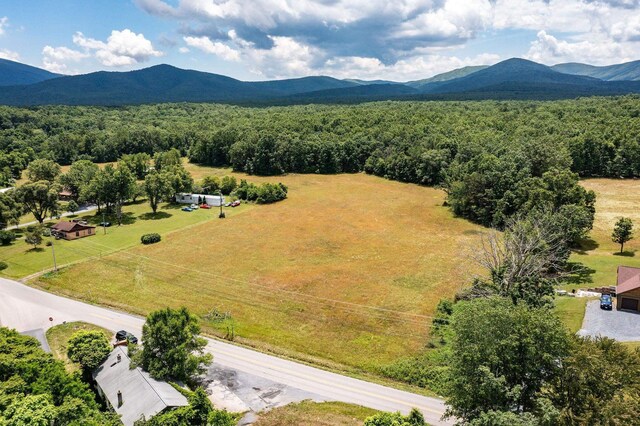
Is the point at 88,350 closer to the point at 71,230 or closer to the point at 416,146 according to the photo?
the point at 71,230

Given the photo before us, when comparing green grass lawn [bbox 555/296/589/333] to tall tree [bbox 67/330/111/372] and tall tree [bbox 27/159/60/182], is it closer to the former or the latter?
tall tree [bbox 67/330/111/372]

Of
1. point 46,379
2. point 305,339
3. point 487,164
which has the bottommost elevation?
point 305,339

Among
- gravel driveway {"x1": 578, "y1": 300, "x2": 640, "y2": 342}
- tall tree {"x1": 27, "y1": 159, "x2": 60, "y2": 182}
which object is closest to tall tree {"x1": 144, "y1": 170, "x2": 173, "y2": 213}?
tall tree {"x1": 27, "y1": 159, "x2": 60, "y2": 182}

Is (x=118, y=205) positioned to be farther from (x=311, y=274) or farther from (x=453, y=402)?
(x=453, y=402)

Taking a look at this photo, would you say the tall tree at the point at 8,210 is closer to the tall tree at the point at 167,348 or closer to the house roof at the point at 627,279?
the tall tree at the point at 167,348

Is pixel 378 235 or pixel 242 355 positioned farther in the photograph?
pixel 378 235

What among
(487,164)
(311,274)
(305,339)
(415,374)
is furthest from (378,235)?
(415,374)

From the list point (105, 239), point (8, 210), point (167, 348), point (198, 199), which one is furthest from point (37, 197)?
point (167, 348)
